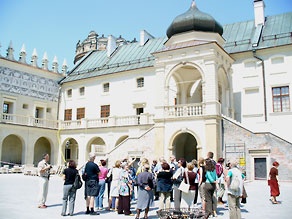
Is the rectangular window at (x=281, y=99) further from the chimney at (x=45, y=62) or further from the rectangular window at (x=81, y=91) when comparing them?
the chimney at (x=45, y=62)

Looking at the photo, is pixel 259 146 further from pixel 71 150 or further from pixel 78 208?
pixel 71 150

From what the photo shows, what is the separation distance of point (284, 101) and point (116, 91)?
51.1ft

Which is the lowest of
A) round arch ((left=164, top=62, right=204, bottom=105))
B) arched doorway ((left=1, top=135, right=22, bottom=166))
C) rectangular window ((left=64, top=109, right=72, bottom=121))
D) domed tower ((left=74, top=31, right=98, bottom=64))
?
arched doorway ((left=1, top=135, right=22, bottom=166))

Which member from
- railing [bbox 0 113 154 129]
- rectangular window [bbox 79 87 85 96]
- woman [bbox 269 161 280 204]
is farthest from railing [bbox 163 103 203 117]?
rectangular window [bbox 79 87 85 96]

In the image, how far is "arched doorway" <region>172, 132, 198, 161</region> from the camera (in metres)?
25.0

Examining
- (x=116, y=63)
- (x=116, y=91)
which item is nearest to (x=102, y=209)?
(x=116, y=91)

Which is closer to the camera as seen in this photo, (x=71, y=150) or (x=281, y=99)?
(x=281, y=99)

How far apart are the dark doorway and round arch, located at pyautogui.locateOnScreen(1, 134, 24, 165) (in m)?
21.9

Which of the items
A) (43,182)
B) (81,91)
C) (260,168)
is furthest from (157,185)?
(81,91)

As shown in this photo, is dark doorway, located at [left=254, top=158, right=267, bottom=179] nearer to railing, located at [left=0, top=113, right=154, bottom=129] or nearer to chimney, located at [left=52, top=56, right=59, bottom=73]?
railing, located at [left=0, top=113, right=154, bottom=129]

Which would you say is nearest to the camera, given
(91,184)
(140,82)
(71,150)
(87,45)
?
(91,184)

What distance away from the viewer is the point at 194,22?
24.2 m

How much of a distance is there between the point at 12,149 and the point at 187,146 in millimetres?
18360

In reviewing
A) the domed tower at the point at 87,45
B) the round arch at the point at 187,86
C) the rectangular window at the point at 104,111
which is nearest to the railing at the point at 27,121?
the rectangular window at the point at 104,111
